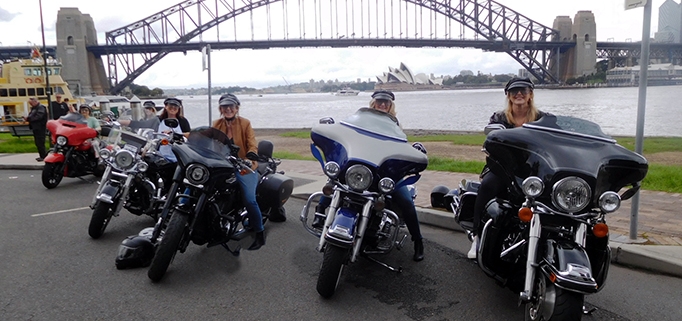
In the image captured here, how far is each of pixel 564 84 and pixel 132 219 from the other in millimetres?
73201

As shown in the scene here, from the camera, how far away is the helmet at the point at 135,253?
4230 mm

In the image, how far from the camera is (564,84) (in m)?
71.8

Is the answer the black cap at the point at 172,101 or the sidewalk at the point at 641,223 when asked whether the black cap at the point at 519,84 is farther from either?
the black cap at the point at 172,101

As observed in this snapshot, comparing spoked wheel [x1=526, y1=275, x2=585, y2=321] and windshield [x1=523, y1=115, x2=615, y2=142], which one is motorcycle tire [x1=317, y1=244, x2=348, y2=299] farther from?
windshield [x1=523, y1=115, x2=615, y2=142]

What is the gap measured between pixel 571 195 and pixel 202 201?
239 cm

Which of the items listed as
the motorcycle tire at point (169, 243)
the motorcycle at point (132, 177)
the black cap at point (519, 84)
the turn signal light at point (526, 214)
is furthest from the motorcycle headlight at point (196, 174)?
the black cap at point (519, 84)

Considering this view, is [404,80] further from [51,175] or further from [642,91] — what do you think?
[642,91]

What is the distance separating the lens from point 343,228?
3.59m

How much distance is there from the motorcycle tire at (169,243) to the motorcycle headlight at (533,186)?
7.27 ft

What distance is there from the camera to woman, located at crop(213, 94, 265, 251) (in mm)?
4516

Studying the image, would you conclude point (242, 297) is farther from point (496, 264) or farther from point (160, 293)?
point (496, 264)

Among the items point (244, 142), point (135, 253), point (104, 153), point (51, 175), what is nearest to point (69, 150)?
point (51, 175)

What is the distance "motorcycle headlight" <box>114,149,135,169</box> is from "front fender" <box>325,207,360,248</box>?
2382mm

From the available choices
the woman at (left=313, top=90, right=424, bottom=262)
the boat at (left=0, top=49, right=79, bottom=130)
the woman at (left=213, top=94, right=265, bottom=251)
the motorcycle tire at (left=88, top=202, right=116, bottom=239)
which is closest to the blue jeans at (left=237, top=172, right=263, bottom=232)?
the woman at (left=213, top=94, right=265, bottom=251)
